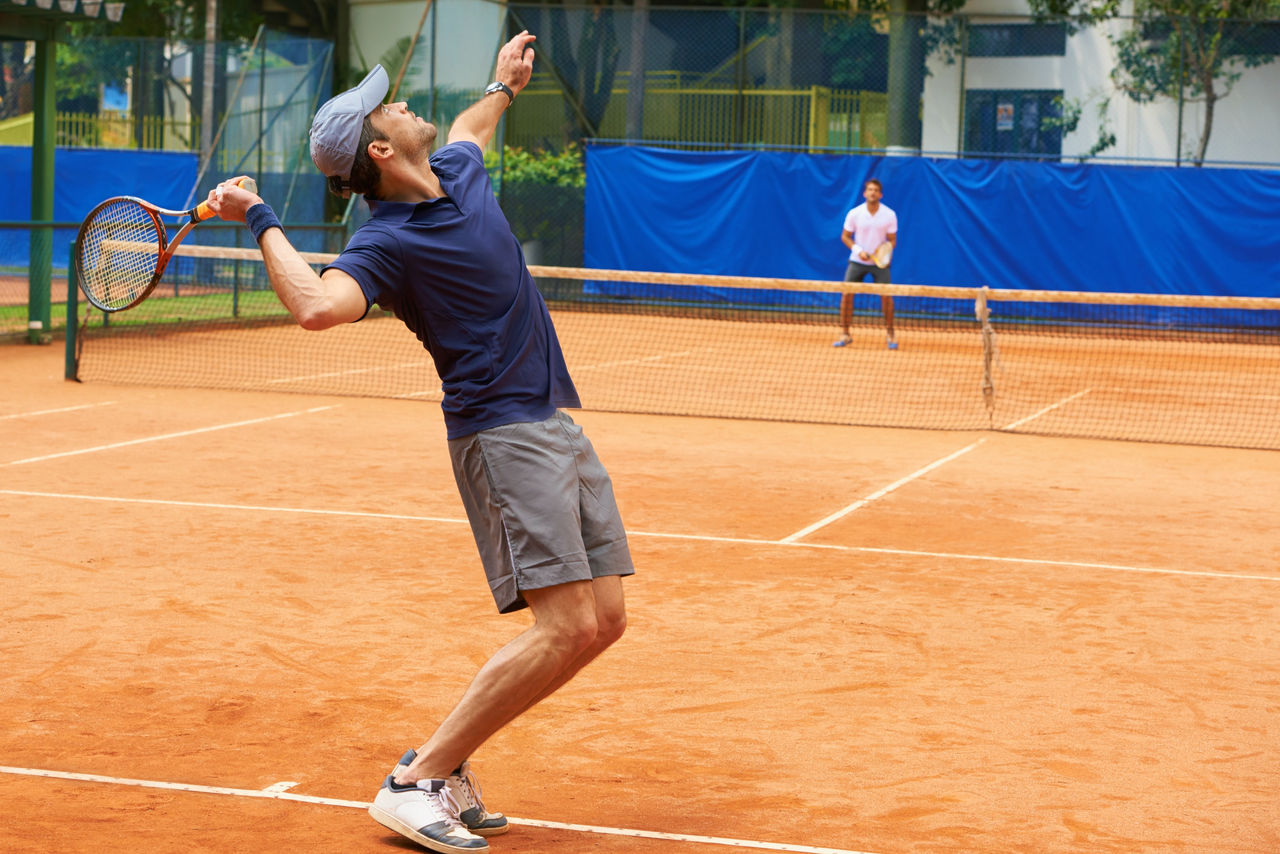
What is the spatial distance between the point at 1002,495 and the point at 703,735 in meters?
4.59

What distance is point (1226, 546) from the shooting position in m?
7.34

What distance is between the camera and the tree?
67.9 feet

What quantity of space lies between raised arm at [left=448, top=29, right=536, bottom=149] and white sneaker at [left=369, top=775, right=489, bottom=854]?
5.47 feet

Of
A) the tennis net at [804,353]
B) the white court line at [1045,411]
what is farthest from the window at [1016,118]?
the white court line at [1045,411]

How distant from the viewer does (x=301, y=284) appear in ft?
10.8

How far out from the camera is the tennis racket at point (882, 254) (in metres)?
17.0

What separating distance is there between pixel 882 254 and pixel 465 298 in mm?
13922

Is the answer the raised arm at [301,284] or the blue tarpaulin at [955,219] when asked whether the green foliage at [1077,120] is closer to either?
the blue tarpaulin at [955,219]

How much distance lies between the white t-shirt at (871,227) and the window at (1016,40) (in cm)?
588

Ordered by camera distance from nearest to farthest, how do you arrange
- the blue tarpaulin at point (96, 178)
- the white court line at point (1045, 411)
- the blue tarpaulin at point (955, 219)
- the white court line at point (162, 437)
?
the white court line at point (162, 437)
the white court line at point (1045, 411)
the blue tarpaulin at point (955, 219)
the blue tarpaulin at point (96, 178)

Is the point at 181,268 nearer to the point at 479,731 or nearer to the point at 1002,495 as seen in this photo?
the point at 1002,495

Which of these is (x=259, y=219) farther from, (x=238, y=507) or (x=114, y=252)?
(x=238, y=507)

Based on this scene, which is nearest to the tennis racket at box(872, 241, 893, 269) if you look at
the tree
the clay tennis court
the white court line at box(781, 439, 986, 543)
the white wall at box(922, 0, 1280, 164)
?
the white wall at box(922, 0, 1280, 164)

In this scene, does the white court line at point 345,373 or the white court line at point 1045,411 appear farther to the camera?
the white court line at point 345,373
